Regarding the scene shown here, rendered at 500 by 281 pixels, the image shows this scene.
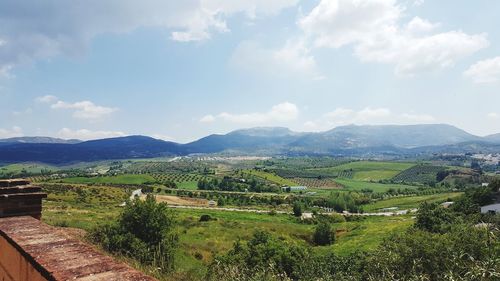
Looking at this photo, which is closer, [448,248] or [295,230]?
[448,248]

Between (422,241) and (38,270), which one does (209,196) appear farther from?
(38,270)

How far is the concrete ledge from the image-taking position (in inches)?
132

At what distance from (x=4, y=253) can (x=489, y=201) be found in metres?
88.5

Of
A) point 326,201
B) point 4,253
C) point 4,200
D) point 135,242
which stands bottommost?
point 326,201

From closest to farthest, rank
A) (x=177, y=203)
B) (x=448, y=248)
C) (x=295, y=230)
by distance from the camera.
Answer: (x=448, y=248) → (x=295, y=230) → (x=177, y=203)

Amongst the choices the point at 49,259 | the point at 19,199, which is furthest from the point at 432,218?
the point at 49,259

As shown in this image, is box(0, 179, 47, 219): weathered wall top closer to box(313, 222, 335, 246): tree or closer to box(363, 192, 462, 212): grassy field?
box(313, 222, 335, 246): tree

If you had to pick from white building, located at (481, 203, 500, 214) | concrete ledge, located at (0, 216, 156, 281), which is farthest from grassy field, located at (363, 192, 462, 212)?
concrete ledge, located at (0, 216, 156, 281)

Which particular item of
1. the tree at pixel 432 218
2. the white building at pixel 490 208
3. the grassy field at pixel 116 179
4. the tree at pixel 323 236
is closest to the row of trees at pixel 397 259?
the tree at pixel 432 218

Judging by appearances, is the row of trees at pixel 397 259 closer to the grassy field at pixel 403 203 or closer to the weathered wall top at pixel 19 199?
the weathered wall top at pixel 19 199

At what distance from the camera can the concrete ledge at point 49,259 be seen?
132 inches

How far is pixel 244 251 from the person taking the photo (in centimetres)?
3384

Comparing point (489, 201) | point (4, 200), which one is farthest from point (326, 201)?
point (4, 200)

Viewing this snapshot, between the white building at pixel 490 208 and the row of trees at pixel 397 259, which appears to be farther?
the white building at pixel 490 208
